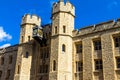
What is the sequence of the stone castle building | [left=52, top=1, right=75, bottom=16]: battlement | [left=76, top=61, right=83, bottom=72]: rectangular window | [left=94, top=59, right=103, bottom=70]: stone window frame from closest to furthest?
the stone castle building
[left=94, top=59, right=103, bottom=70]: stone window frame
[left=76, top=61, right=83, bottom=72]: rectangular window
[left=52, top=1, right=75, bottom=16]: battlement

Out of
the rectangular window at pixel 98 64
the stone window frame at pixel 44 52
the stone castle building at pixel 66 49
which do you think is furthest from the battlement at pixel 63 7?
the rectangular window at pixel 98 64

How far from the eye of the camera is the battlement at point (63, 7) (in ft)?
115

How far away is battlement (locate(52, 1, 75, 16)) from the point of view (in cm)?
3497

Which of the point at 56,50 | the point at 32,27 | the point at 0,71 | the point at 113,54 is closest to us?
the point at 113,54

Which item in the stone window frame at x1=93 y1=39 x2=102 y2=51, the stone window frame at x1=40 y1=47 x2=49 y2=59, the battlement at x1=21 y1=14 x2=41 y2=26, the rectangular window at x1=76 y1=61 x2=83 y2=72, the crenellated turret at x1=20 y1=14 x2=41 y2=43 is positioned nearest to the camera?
the stone window frame at x1=93 y1=39 x2=102 y2=51

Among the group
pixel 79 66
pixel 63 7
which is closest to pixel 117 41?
pixel 79 66

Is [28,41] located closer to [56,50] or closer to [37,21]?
[37,21]

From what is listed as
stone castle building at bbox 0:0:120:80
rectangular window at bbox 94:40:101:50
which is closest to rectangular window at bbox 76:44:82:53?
stone castle building at bbox 0:0:120:80

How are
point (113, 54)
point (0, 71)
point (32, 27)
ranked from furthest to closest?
point (0, 71) → point (32, 27) → point (113, 54)

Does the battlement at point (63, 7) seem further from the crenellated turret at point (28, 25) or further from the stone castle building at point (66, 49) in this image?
the crenellated turret at point (28, 25)

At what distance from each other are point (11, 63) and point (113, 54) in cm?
2091

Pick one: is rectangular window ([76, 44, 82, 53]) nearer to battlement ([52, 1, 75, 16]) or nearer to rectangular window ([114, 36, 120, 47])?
rectangular window ([114, 36, 120, 47])

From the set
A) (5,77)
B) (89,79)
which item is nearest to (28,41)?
(5,77)

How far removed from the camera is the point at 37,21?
4044cm
